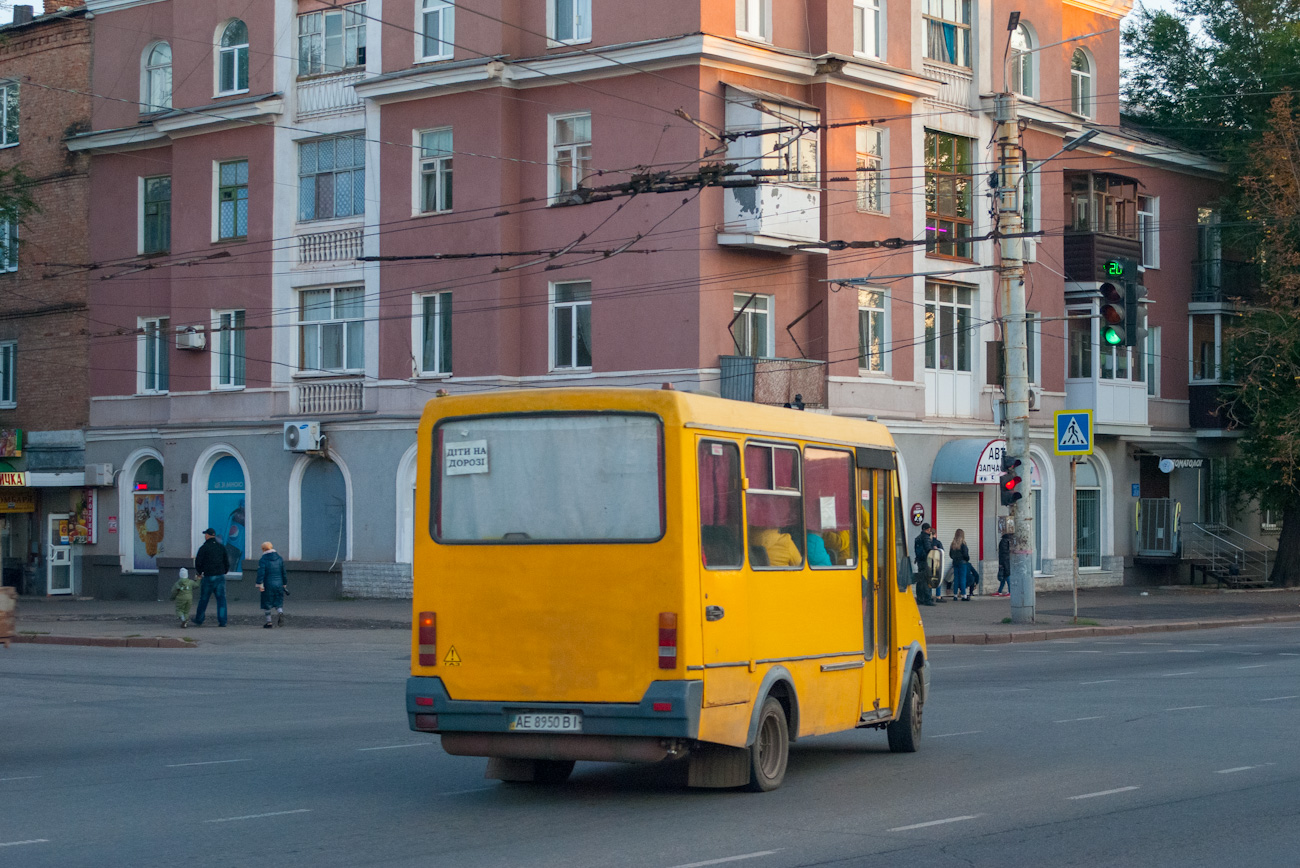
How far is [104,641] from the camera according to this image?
27266mm

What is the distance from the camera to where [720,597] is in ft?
34.3

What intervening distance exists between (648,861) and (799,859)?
80cm

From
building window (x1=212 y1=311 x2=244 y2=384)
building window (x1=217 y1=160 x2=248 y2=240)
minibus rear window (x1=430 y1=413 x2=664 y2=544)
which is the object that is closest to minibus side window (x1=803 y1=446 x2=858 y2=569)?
minibus rear window (x1=430 y1=413 x2=664 y2=544)

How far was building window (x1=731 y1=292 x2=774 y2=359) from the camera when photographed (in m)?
34.7

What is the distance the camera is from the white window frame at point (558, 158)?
35094mm

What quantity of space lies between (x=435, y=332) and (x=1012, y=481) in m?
14.4

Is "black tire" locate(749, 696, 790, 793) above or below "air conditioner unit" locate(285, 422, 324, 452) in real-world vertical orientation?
below

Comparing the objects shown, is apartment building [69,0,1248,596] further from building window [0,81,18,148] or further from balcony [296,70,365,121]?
building window [0,81,18,148]

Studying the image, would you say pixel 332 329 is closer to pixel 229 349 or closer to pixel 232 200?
Result: pixel 229 349

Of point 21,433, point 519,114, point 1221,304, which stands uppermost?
point 519,114

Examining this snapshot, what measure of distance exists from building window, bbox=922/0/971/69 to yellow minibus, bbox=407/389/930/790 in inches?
1165

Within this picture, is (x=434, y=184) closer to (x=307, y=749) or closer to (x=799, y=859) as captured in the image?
(x=307, y=749)

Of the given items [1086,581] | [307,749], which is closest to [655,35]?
[1086,581]

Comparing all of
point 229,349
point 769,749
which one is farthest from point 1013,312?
point 229,349
